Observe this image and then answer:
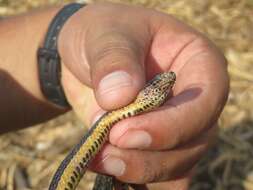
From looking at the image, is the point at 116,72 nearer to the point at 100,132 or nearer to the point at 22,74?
the point at 100,132

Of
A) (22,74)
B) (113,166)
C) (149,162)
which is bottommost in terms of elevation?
(22,74)

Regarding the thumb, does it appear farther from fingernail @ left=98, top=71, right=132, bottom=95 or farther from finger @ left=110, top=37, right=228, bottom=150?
finger @ left=110, top=37, right=228, bottom=150

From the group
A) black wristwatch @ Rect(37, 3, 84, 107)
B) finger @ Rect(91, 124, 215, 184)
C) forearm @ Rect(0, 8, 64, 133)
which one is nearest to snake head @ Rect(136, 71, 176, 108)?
finger @ Rect(91, 124, 215, 184)

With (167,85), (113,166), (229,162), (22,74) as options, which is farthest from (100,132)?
(229,162)

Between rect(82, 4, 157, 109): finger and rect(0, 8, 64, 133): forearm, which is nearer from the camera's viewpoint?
rect(82, 4, 157, 109): finger

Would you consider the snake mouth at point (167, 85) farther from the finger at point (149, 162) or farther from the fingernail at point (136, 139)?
the finger at point (149, 162)
